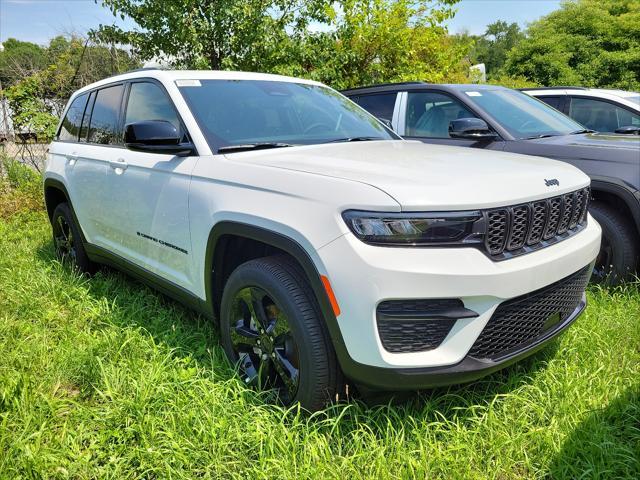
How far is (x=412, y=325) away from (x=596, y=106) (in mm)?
5766

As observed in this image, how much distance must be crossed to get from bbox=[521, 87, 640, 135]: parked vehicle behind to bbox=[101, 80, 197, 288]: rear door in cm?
530

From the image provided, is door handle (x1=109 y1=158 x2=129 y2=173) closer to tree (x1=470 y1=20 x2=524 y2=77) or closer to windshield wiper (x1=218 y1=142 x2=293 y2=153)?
windshield wiper (x1=218 y1=142 x2=293 y2=153)

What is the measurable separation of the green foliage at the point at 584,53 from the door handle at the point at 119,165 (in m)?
22.1

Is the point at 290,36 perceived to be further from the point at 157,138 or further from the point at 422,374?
the point at 422,374

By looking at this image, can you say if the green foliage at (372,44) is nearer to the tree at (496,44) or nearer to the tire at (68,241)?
the tire at (68,241)

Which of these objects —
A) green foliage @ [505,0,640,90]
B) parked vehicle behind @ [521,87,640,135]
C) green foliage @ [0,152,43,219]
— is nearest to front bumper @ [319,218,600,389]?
parked vehicle behind @ [521,87,640,135]

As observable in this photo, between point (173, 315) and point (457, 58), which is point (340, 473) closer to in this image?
point (173, 315)

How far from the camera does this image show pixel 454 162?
2396 millimetres

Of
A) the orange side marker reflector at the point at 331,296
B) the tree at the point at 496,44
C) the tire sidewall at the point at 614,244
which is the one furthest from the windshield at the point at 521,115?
the tree at the point at 496,44

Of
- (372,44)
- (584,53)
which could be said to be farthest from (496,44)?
(372,44)

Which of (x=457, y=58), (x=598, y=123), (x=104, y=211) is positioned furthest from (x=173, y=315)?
(x=457, y=58)

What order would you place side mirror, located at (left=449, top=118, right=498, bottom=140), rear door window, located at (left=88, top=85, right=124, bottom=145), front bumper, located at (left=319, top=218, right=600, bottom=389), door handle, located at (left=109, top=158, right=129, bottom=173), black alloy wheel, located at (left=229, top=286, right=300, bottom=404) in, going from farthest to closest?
side mirror, located at (left=449, top=118, right=498, bottom=140), rear door window, located at (left=88, top=85, right=124, bottom=145), door handle, located at (left=109, top=158, right=129, bottom=173), black alloy wheel, located at (left=229, top=286, right=300, bottom=404), front bumper, located at (left=319, top=218, right=600, bottom=389)

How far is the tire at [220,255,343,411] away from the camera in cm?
210

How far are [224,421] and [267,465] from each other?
31cm
